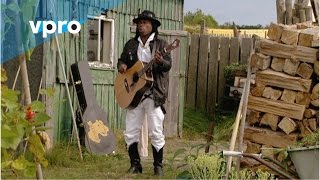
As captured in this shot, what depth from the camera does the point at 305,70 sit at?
7105 millimetres

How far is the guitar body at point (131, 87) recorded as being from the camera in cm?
723

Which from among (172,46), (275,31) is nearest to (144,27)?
(172,46)

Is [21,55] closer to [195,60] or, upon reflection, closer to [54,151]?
[54,151]

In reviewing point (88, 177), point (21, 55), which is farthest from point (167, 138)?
point (21, 55)

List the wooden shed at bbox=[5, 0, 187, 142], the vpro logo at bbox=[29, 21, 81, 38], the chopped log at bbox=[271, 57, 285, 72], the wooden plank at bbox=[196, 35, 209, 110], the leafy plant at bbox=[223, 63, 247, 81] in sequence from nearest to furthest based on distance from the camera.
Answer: the chopped log at bbox=[271, 57, 285, 72], the vpro logo at bbox=[29, 21, 81, 38], the wooden shed at bbox=[5, 0, 187, 142], the leafy plant at bbox=[223, 63, 247, 81], the wooden plank at bbox=[196, 35, 209, 110]

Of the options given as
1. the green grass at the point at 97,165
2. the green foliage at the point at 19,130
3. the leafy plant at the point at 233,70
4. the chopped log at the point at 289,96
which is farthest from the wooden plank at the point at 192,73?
the green foliage at the point at 19,130

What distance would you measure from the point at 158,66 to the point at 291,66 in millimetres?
1230

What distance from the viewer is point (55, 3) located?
8.55m

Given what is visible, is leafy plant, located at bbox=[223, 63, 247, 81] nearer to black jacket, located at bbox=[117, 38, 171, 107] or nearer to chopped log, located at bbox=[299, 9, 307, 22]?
chopped log, located at bbox=[299, 9, 307, 22]

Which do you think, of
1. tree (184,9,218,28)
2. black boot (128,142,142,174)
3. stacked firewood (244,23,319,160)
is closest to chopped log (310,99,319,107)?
stacked firewood (244,23,319,160)

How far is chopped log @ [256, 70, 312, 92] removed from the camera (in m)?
7.11

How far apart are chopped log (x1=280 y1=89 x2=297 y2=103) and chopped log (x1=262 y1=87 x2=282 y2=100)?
0.05 m

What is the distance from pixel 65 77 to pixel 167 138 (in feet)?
10.9

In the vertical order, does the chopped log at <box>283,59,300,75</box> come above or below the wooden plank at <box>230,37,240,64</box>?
above
